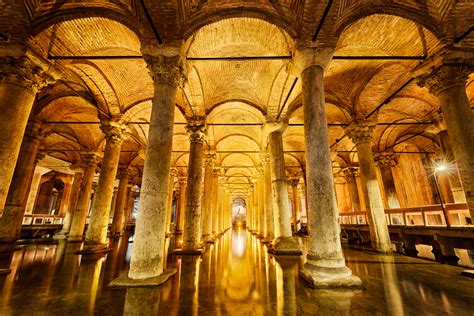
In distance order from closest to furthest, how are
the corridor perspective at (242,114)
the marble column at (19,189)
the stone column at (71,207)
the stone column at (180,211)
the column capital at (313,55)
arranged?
the corridor perspective at (242,114) < the column capital at (313,55) < the marble column at (19,189) < the stone column at (71,207) < the stone column at (180,211)

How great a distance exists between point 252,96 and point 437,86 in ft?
21.8

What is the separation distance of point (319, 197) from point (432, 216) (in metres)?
7.09

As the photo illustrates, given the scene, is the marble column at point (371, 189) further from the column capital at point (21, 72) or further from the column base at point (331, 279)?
the column capital at point (21, 72)

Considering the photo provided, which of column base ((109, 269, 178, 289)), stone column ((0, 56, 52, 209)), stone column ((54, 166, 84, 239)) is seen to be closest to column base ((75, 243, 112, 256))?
stone column ((0, 56, 52, 209))

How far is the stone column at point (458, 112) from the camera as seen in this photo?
5185mm

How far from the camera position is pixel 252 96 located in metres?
10.2

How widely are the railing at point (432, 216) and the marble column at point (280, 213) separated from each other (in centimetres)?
531

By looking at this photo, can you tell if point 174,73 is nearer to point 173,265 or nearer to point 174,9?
point 174,9

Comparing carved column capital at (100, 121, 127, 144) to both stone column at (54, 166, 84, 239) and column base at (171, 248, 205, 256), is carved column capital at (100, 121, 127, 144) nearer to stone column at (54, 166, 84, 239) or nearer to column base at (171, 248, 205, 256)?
column base at (171, 248, 205, 256)

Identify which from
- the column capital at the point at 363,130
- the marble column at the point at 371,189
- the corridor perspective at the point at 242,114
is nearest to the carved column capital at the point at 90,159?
the corridor perspective at the point at 242,114

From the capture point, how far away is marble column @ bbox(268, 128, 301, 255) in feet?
26.9

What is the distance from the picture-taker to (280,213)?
8.52 m

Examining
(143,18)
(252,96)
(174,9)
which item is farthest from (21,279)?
(252,96)

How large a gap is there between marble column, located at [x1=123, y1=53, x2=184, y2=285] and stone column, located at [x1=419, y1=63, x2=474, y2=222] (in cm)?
743
